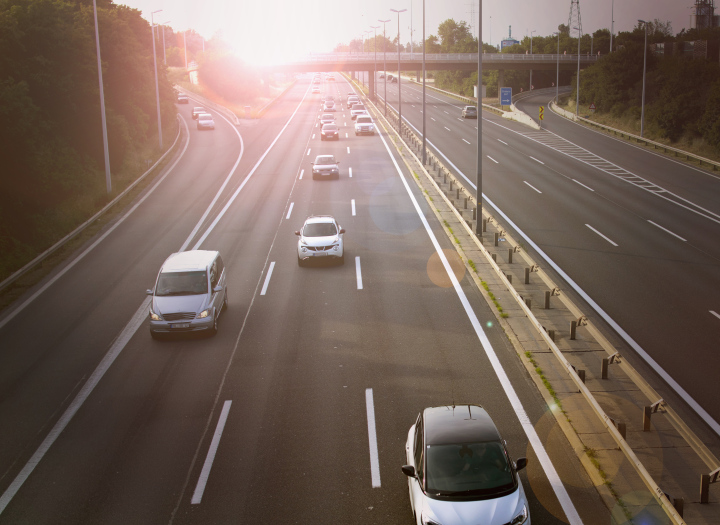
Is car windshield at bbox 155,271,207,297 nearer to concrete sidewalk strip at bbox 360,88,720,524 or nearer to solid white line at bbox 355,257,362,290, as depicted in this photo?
solid white line at bbox 355,257,362,290

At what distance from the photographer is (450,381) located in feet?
45.3

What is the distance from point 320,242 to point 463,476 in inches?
596

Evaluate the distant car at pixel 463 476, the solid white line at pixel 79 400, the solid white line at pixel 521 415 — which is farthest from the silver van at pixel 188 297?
the distant car at pixel 463 476

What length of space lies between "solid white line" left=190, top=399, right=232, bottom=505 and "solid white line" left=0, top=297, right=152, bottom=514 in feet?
9.77

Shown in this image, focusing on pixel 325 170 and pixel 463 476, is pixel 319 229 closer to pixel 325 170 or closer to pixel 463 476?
pixel 463 476

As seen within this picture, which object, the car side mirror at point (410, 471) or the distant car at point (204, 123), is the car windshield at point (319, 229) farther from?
the distant car at point (204, 123)

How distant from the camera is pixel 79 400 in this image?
45.6 ft

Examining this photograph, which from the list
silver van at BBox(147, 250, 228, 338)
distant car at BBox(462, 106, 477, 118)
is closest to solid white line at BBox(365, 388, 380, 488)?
silver van at BBox(147, 250, 228, 338)

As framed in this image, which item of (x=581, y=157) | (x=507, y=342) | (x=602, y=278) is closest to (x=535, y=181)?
(x=581, y=157)

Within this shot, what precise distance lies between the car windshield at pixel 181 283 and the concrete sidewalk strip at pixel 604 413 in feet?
26.6

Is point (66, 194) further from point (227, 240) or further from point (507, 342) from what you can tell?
point (507, 342)

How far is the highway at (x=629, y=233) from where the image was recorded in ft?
52.2

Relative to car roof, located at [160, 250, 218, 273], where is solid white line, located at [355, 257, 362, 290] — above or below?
below

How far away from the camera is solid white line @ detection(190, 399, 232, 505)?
1020 centimetres
